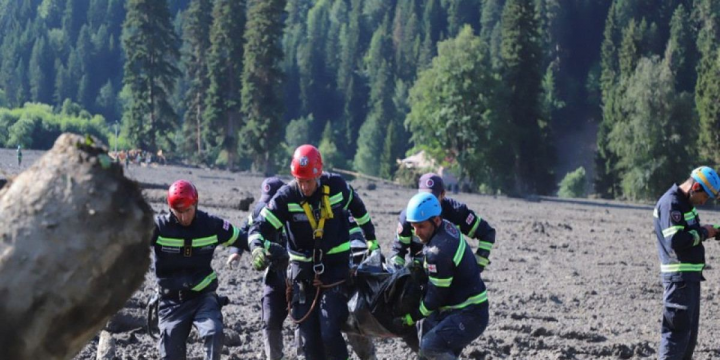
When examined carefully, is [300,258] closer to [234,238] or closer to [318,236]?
[318,236]

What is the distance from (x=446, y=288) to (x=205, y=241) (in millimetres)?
2036

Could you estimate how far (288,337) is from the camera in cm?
1111

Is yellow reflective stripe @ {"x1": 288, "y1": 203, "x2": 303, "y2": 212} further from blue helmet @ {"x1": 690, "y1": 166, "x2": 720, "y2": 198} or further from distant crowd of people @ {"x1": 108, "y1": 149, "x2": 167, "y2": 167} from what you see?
distant crowd of people @ {"x1": 108, "y1": 149, "x2": 167, "y2": 167}

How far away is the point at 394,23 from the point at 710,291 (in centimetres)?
12349

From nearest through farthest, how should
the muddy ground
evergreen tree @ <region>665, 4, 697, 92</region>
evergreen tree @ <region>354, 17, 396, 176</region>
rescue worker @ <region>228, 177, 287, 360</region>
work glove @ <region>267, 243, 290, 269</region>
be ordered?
work glove @ <region>267, 243, 290, 269</region> → rescue worker @ <region>228, 177, 287, 360</region> → the muddy ground → evergreen tree @ <region>665, 4, 697, 92</region> → evergreen tree @ <region>354, 17, 396, 176</region>

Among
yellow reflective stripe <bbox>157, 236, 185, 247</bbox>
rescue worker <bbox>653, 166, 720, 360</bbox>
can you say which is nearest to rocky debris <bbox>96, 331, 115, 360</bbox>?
yellow reflective stripe <bbox>157, 236, 185, 247</bbox>

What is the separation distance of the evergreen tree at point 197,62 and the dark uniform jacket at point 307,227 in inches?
2495

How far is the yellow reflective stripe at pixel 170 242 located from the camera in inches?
324

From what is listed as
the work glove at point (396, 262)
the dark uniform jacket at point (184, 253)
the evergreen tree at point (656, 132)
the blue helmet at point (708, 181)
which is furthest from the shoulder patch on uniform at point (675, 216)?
the evergreen tree at point (656, 132)

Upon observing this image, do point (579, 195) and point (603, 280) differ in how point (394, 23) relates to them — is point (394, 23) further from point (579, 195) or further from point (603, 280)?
point (603, 280)

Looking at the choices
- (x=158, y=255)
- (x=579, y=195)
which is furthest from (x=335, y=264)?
(x=579, y=195)

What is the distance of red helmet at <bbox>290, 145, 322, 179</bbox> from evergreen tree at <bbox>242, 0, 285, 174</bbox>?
57.0m

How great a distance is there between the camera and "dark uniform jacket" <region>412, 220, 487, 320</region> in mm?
7945

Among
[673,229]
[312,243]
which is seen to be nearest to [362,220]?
[312,243]
